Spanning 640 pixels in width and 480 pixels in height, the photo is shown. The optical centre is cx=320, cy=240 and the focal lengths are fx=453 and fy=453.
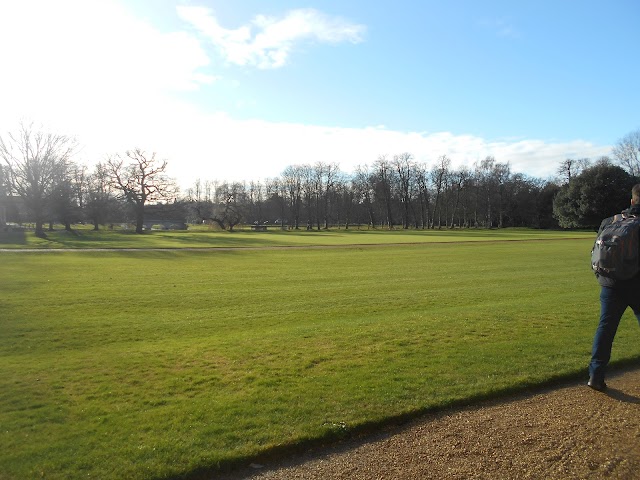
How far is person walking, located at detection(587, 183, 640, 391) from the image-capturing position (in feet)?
16.6

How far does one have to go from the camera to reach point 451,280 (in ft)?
55.6

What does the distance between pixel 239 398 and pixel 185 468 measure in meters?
1.42

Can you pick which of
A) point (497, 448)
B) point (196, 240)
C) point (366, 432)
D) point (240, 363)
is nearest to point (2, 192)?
point (196, 240)

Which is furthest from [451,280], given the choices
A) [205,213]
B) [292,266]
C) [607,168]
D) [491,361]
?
[205,213]

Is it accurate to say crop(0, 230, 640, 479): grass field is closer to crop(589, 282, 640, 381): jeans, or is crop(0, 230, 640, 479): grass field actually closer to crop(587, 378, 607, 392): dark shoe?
crop(587, 378, 607, 392): dark shoe

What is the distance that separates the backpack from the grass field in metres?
1.61

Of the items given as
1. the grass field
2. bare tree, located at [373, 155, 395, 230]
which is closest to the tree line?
bare tree, located at [373, 155, 395, 230]

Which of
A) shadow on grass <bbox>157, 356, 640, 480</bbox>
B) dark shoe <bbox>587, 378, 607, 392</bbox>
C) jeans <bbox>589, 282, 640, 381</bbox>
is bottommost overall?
shadow on grass <bbox>157, 356, 640, 480</bbox>

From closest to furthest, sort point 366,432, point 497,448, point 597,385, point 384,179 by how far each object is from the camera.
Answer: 1. point 497,448
2. point 366,432
3. point 597,385
4. point 384,179

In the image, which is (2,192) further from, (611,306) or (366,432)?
(611,306)

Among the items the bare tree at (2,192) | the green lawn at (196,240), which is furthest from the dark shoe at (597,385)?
the bare tree at (2,192)

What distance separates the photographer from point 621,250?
491 cm

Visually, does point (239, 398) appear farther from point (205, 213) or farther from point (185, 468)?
point (205, 213)

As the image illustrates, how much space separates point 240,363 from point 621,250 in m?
4.98
